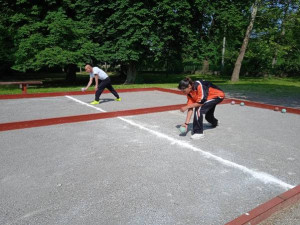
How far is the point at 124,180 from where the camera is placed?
322 centimetres

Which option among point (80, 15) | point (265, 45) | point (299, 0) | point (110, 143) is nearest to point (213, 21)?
point (299, 0)

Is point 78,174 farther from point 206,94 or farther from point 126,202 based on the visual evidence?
point 206,94

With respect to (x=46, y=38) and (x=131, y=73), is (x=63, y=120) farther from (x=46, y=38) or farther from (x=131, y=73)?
(x=131, y=73)

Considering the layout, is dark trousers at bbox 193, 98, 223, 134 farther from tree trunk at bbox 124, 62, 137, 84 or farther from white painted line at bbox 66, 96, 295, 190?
tree trunk at bbox 124, 62, 137, 84

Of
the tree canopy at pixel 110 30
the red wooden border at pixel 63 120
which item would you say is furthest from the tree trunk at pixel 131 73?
the red wooden border at pixel 63 120

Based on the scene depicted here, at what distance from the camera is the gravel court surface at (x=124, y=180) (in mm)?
2518

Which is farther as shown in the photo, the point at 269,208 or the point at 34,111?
the point at 34,111

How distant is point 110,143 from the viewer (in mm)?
4723

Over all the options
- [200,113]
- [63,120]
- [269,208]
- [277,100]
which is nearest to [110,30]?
[277,100]

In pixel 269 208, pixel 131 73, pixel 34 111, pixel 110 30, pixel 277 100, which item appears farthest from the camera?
pixel 131 73

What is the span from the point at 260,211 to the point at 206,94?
2.75m

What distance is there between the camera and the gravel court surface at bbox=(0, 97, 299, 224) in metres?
2.52

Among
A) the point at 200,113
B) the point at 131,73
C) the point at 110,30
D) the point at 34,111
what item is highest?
the point at 110,30

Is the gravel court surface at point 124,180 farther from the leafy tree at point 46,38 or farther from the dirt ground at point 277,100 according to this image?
the leafy tree at point 46,38
